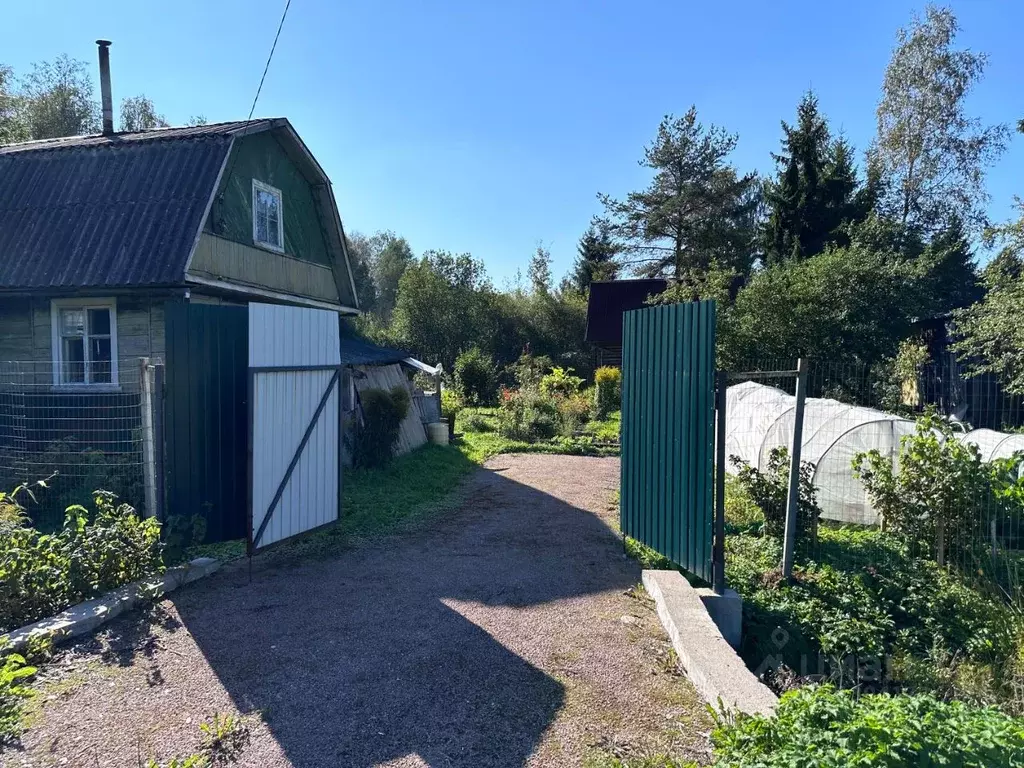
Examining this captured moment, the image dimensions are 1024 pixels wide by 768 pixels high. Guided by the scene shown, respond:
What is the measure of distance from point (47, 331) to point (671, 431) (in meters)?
9.77

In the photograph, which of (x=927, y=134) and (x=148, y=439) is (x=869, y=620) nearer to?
(x=148, y=439)

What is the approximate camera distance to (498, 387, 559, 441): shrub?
50.2 feet

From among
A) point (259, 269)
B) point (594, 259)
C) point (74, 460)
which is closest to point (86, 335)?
point (259, 269)

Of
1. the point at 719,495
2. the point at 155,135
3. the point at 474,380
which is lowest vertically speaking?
the point at 719,495

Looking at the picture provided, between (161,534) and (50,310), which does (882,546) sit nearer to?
(161,534)

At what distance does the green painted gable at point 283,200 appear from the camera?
9.95m

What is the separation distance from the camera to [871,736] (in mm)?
2049

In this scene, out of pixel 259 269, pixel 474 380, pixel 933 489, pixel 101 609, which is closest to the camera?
pixel 101 609

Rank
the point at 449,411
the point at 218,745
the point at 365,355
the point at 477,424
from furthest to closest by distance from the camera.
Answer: the point at 477,424
the point at 449,411
the point at 365,355
the point at 218,745

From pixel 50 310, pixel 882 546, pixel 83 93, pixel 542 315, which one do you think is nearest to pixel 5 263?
pixel 50 310

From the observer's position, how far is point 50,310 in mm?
9477

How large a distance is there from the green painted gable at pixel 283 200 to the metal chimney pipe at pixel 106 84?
2819mm

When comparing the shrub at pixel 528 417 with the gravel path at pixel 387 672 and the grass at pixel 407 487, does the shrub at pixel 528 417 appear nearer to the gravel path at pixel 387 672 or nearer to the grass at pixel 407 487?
the grass at pixel 407 487

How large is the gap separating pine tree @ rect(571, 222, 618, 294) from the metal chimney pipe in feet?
73.4
